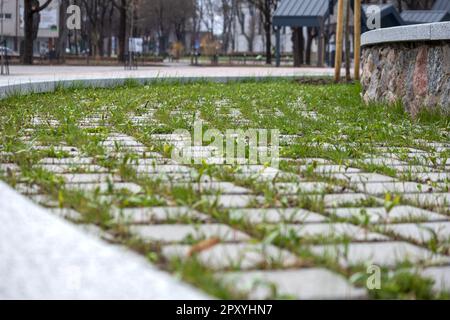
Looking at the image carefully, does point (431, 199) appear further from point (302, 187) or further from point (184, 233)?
point (184, 233)

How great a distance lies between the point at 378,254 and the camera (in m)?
3.33

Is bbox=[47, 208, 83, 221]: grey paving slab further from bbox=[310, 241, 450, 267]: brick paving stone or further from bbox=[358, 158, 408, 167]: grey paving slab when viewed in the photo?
bbox=[358, 158, 408, 167]: grey paving slab

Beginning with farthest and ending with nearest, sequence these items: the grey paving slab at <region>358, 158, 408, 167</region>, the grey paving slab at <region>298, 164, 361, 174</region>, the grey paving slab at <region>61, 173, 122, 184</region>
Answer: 1. the grey paving slab at <region>358, 158, 408, 167</region>
2. the grey paving slab at <region>298, 164, 361, 174</region>
3. the grey paving slab at <region>61, 173, 122, 184</region>

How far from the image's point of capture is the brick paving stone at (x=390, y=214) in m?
4.00

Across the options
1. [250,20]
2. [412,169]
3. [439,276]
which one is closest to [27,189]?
[439,276]

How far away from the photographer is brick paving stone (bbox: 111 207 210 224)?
3.77 meters

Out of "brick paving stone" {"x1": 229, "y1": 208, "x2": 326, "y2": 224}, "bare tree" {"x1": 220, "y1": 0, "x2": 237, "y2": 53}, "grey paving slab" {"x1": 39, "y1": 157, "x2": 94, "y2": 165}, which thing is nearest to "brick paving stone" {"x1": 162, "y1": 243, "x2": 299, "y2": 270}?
"brick paving stone" {"x1": 229, "y1": 208, "x2": 326, "y2": 224}

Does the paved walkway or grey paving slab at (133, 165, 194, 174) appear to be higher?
the paved walkway

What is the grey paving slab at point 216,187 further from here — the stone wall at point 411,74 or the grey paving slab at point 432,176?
the stone wall at point 411,74

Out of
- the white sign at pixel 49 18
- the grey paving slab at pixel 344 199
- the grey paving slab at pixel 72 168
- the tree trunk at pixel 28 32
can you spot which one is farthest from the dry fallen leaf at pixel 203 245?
the white sign at pixel 49 18

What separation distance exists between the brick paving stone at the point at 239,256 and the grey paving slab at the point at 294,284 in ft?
0.27

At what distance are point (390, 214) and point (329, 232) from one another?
0.65 metres

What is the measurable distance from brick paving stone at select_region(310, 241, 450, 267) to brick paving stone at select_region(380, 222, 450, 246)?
5.1 inches

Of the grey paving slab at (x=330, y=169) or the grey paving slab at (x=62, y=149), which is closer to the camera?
the grey paving slab at (x=330, y=169)
